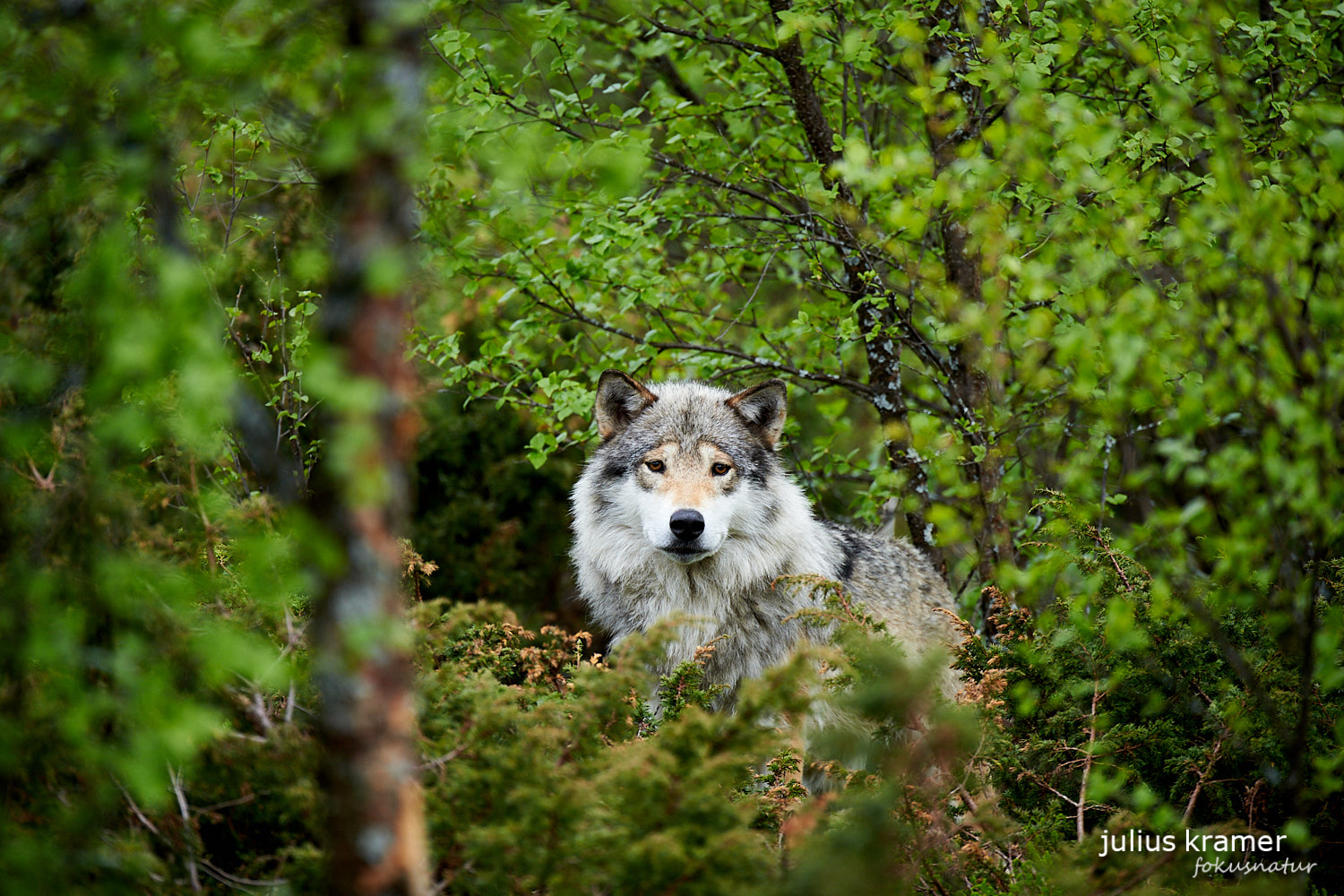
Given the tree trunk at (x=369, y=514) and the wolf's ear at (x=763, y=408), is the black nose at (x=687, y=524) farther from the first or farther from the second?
the tree trunk at (x=369, y=514)

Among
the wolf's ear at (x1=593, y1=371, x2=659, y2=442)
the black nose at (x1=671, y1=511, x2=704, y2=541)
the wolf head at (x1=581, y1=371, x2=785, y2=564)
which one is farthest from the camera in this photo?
the wolf's ear at (x1=593, y1=371, x2=659, y2=442)

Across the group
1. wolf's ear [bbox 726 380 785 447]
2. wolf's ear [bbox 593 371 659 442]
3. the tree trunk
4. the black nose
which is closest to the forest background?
the tree trunk

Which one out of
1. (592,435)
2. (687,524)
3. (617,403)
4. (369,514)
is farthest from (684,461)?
(369,514)

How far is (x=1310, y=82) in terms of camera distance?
18.8ft

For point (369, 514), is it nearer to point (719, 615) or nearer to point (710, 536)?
point (710, 536)

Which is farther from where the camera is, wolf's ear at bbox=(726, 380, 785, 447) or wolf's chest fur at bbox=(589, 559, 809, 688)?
wolf's ear at bbox=(726, 380, 785, 447)

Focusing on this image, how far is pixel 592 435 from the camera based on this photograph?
673cm

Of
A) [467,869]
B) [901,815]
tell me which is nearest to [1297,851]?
[901,815]

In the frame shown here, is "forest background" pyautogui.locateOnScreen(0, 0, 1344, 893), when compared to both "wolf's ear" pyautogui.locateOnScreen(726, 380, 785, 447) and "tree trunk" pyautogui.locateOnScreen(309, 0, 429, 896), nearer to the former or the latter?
"tree trunk" pyautogui.locateOnScreen(309, 0, 429, 896)

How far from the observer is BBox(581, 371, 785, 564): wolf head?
5.29 meters

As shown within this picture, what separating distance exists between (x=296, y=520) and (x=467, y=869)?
1251mm

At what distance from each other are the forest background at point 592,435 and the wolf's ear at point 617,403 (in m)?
0.41

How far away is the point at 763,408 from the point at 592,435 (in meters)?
1.33

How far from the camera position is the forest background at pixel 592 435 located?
223 centimetres
